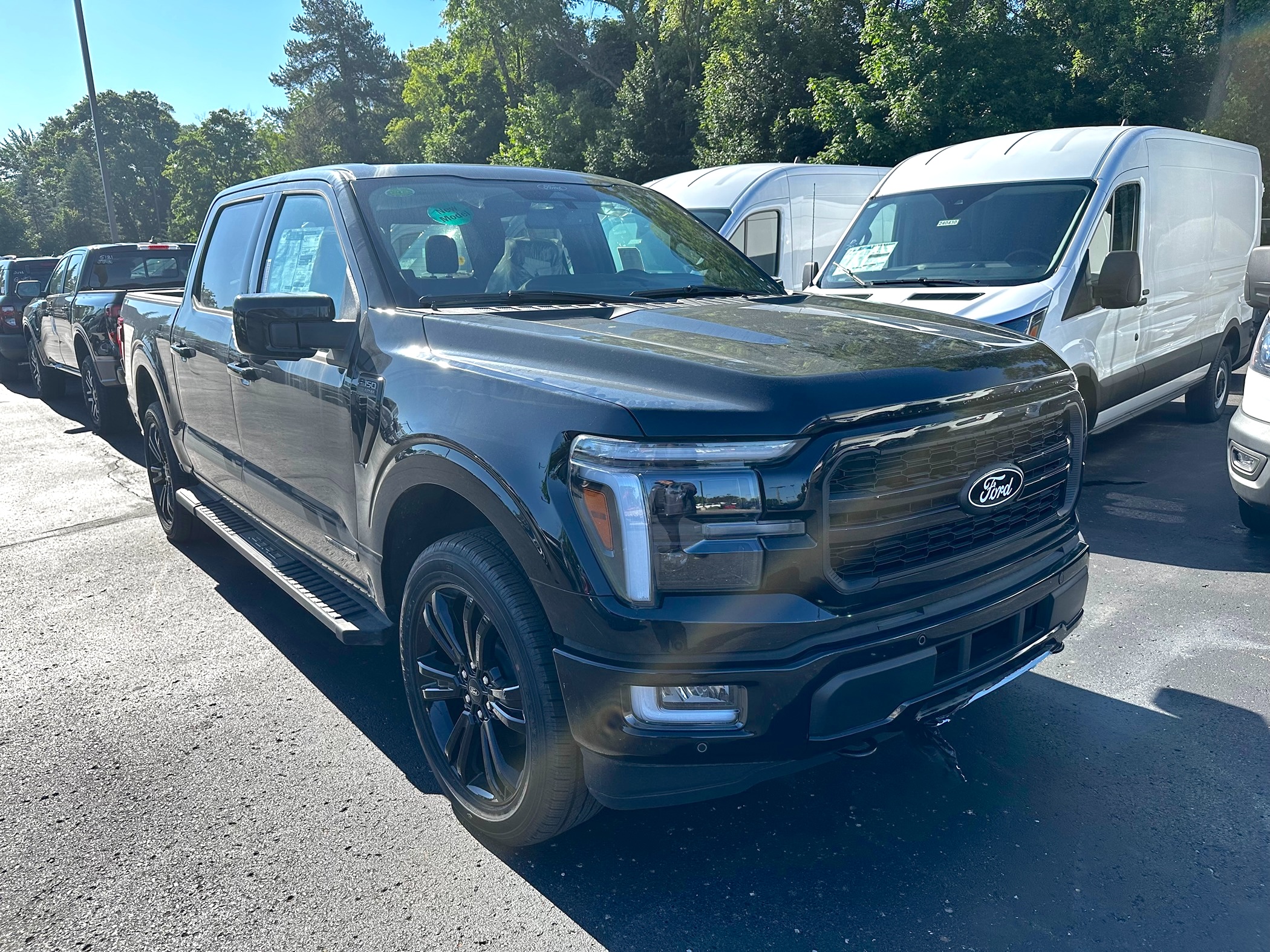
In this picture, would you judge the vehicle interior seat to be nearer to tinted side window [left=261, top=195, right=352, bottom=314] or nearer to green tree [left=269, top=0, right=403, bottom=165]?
tinted side window [left=261, top=195, right=352, bottom=314]

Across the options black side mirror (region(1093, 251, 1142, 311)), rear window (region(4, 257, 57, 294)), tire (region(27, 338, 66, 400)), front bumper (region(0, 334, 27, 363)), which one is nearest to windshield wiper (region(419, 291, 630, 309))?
black side mirror (region(1093, 251, 1142, 311))

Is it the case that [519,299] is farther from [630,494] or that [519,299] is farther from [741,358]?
[630,494]

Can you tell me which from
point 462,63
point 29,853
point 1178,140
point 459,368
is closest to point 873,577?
point 459,368

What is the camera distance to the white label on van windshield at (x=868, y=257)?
6809 millimetres

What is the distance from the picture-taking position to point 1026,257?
609 cm

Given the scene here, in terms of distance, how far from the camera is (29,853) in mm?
2838

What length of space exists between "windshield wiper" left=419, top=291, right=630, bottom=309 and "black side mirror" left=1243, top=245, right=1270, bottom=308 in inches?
149

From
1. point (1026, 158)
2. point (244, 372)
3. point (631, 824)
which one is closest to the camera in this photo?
point (631, 824)

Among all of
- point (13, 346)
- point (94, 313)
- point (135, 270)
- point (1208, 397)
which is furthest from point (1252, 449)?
point (13, 346)

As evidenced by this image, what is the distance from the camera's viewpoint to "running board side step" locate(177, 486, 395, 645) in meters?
3.14

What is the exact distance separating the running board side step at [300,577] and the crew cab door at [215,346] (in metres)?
0.15

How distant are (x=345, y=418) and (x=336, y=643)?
157 centimetres

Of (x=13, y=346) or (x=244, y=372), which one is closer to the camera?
(x=244, y=372)

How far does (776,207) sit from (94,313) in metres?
6.88
